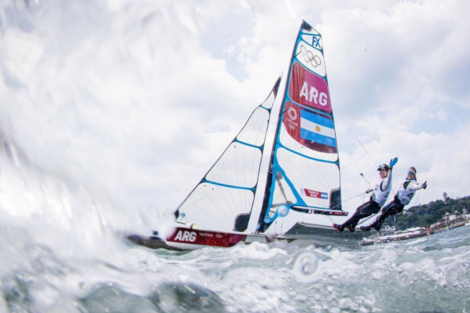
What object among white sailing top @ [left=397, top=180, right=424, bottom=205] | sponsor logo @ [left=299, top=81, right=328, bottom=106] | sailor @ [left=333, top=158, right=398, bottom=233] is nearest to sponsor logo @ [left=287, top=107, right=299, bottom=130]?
sponsor logo @ [left=299, top=81, right=328, bottom=106]

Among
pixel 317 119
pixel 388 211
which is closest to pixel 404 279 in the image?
pixel 388 211

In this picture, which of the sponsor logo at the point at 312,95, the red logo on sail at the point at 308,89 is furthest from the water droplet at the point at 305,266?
the sponsor logo at the point at 312,95

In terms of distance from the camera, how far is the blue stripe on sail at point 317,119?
18.0 metres

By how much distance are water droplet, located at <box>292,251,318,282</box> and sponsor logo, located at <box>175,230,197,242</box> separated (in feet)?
23.1

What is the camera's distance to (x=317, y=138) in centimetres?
1803

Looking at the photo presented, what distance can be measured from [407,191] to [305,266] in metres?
9.14

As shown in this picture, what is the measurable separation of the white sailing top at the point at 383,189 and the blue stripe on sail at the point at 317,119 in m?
6.07

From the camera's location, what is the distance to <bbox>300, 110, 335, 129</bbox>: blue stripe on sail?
18.0 metres

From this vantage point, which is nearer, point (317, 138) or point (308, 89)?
point (317, 138)

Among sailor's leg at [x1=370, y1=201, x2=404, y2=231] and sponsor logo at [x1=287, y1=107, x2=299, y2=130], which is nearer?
sailor's leg at [x1=370, y1=201, x2=404, y2=231]

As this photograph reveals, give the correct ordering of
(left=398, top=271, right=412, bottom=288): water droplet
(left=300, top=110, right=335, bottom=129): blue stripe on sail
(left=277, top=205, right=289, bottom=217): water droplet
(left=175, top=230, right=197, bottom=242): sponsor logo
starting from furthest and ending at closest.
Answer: (left=300, top=110, right=335, bottom=129): blue stripe on sail
(left=277, top=205, right=289, bottom=217): water droplet
(left=175, top=230, right=197, bottom=242): sponsor logo
(left=398, top=271, right=412, bottom=288): water droplet

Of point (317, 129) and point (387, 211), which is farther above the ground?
point (317, 129)

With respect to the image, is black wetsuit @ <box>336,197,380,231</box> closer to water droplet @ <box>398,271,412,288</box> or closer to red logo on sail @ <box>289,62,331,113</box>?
red logo on sail @ <box>289,62,331,113</box>

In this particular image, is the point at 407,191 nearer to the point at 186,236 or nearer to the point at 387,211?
the point at 387,211
